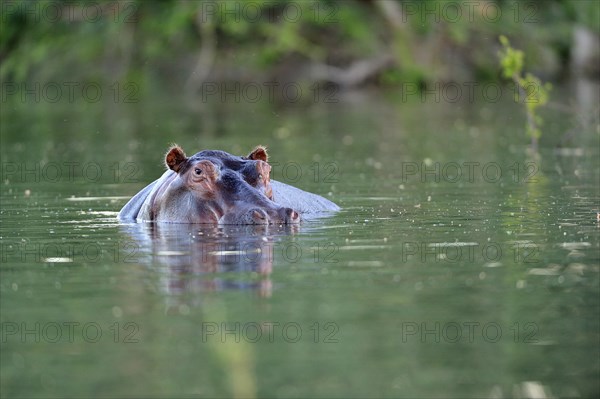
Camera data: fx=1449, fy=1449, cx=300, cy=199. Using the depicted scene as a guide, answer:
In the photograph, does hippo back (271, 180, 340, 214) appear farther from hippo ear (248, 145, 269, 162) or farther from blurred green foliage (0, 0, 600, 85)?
blurred green foliage (0, 0, 600, 85)

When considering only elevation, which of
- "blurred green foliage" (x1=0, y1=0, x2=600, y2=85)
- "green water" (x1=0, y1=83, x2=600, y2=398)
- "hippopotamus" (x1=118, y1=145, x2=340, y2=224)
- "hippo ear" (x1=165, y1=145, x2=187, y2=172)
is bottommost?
"green water" (x1=0, y1=83, x2=600, y2=398)

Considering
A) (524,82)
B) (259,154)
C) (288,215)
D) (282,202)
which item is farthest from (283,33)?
(288,215)

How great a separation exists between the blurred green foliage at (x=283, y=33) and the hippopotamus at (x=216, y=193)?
21.9 meters

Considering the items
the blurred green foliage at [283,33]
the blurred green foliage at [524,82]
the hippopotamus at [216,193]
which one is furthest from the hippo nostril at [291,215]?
the blurred green foliage at [283,33]

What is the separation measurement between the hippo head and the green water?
0.16m

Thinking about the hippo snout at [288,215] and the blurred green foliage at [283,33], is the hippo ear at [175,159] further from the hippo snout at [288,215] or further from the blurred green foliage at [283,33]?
the blurred green foliage at [283,33]

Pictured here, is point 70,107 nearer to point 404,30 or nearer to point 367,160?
point 404,30

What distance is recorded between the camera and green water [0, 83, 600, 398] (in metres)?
5.86

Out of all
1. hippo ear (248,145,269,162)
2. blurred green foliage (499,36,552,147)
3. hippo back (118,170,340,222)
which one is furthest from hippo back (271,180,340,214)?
blurred green foliage (499,36,552,147)

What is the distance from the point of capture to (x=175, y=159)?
11.2 m

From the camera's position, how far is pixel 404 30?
3612cm

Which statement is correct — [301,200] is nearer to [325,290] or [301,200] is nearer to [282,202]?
[282,202]

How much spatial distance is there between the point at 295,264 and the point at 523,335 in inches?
94.8

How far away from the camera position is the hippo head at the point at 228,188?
10.4 m
